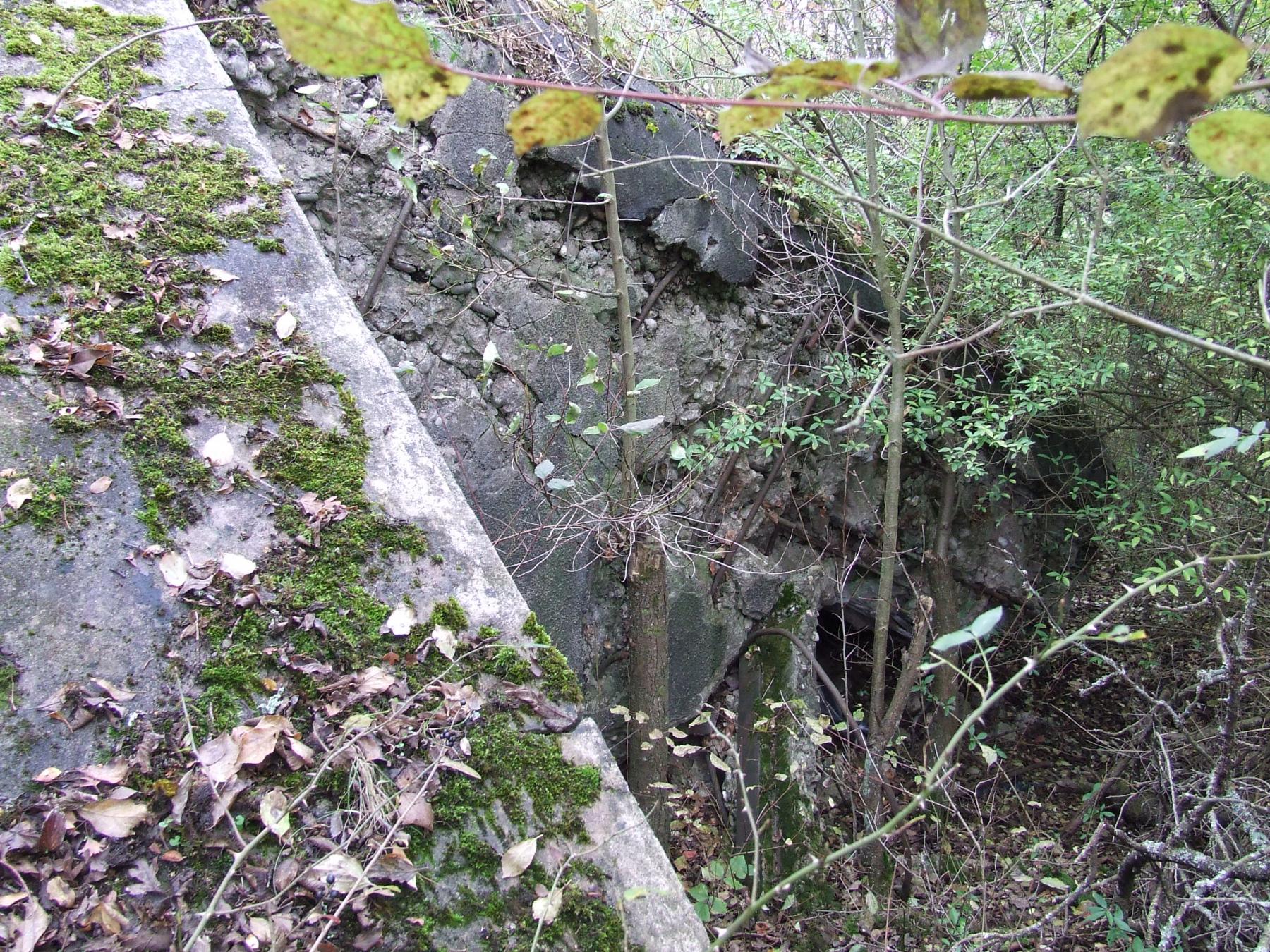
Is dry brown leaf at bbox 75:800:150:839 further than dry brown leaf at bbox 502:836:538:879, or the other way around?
dry brown leaf at bbox 502:836:538:879

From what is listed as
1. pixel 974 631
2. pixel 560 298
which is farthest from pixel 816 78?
pixel 560 298

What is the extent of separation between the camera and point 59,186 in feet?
5.74

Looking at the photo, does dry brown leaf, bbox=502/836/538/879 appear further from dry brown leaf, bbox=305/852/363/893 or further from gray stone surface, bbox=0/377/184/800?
gray stone surface, bbox=0/377/184/800

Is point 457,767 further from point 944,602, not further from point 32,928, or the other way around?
point 944,602

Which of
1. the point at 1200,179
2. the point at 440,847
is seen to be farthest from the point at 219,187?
the point at 1200,179

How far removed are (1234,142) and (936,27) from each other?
236mm

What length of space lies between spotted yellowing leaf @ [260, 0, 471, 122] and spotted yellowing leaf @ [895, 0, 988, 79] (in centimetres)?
34

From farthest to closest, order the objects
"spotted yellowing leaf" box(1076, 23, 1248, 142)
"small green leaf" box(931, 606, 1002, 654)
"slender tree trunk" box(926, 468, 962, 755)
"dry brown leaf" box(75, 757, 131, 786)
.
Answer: "slender tree trunk" box(926, 468, 962, 755) → "dry brown leaf" box(75, 757, 131, 786) → "small green leaf" box(931, 606, 1002, 654) → "spotted yellowing leaf" box(1076, 23, 1248, 142)

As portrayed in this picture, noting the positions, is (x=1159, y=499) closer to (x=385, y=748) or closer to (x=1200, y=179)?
(x=1200, y=179)

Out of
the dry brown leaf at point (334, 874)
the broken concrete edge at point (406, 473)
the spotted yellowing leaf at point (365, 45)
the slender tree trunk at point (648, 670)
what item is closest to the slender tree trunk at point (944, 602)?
the slender tree trunk at point (648, 670)

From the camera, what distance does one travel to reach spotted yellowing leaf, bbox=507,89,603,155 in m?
0.57

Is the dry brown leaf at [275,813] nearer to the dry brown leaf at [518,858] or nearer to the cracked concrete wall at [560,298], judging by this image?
the dry brown leaf at [518,858]

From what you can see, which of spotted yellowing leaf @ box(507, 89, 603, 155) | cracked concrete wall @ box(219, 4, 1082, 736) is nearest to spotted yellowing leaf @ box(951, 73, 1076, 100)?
spotted yellowing leaf @ box(507, 89, 603, 155)

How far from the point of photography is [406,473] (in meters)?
1.58
